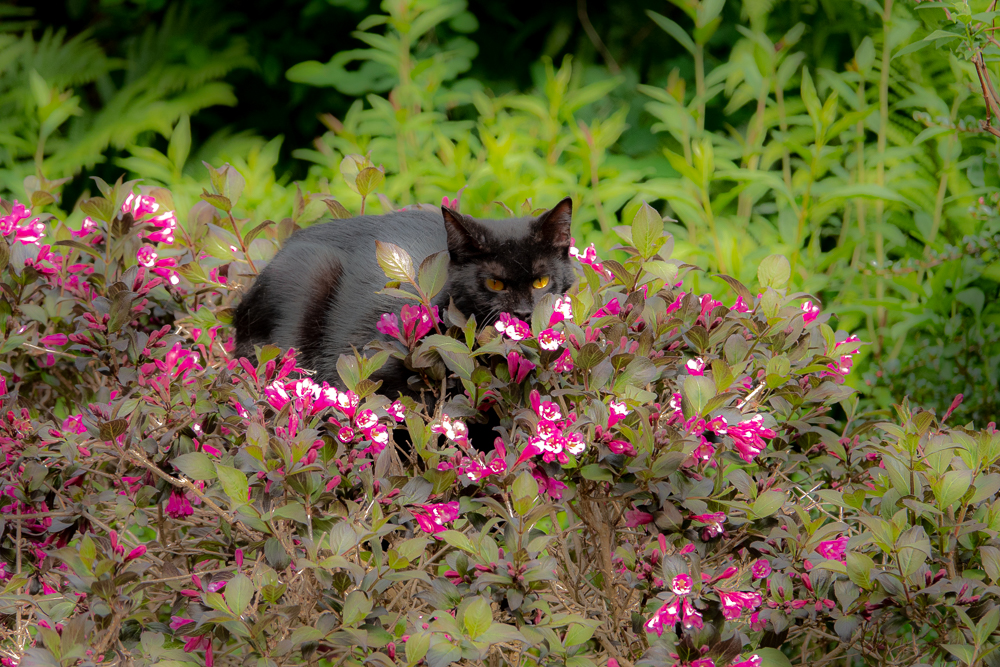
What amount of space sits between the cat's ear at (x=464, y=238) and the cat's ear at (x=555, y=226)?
0.52 feet

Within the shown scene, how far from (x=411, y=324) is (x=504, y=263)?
0.65 metres

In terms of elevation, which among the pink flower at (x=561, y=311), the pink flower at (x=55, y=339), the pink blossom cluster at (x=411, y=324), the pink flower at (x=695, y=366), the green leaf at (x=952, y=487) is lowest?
the pink flower at (x=55, y=339)

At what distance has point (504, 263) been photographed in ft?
7.66

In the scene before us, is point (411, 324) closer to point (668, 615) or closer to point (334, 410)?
point (334, 410)

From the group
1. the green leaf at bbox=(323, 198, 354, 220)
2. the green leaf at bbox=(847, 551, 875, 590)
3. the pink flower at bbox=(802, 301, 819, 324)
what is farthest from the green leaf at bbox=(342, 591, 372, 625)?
the green leaf at bbox=(323, 198, 354, 220)

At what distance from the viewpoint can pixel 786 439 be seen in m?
1.92

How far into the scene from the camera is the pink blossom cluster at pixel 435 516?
1.53 m

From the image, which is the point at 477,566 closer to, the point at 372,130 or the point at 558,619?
the point at 558,619

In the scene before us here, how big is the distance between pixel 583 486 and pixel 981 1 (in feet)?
7.60

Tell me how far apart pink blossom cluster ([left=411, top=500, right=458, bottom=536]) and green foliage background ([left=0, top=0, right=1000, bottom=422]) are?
1356 millimetres

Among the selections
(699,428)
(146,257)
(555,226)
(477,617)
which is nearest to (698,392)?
(699,428)

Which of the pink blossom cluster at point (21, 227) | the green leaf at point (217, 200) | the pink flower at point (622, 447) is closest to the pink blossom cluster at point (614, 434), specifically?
the pink flower at point (622, 447)

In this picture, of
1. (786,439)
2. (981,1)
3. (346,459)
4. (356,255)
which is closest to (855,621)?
(786,439)

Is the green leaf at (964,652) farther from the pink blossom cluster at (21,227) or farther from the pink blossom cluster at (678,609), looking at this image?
the pink blossom cluster at (21,227)
